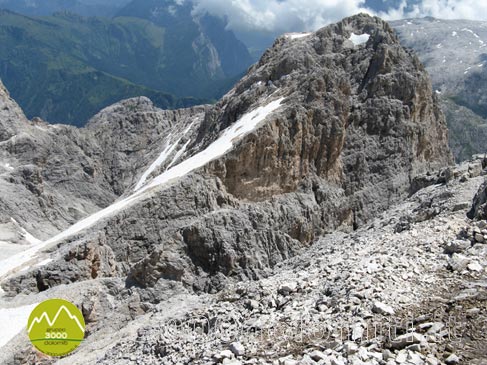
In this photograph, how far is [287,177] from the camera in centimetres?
5094

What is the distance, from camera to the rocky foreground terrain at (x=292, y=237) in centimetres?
1553

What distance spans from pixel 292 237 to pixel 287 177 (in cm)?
631

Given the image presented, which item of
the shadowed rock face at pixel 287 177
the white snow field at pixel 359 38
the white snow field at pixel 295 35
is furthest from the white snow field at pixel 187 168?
the white snow field at pixel 295 35

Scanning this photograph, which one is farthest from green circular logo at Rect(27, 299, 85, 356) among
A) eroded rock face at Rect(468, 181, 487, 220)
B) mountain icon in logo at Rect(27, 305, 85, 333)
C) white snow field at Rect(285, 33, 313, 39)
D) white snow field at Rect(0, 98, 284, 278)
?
white snow field at Rect(285, 33, 313, 39)

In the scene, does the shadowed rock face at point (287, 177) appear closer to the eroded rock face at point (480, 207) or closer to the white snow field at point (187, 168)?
the white snow field at point (187, 168)

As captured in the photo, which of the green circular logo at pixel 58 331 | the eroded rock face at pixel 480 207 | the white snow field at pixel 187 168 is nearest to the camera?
the eroded rock face at pixel 480 207

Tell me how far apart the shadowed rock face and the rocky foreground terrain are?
15 cm

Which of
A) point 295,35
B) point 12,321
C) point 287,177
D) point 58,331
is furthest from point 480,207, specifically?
point 295,35

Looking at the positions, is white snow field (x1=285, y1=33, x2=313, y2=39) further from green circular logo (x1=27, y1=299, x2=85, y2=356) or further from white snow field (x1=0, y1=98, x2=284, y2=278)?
green circular logo (x1=27, y1=299, x2=85, y2=356)

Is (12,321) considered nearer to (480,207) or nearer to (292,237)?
(292,237)

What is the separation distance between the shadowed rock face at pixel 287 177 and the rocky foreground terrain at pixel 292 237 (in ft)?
0.50

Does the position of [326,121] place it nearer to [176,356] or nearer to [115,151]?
[176,356]

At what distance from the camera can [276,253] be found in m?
44.2

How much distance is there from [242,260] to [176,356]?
936 inches
